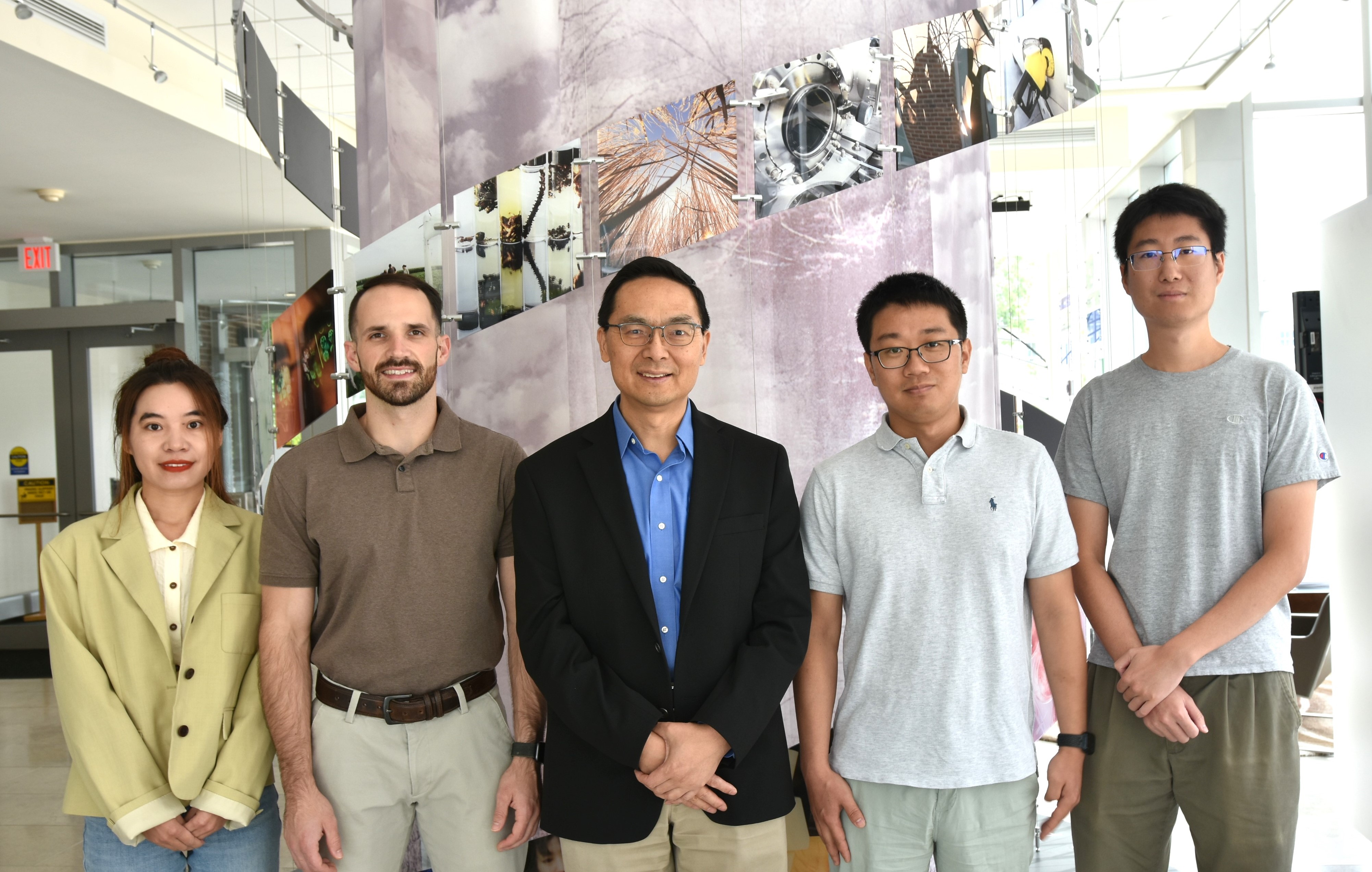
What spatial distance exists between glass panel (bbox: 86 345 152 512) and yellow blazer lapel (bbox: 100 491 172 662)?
7.57 m

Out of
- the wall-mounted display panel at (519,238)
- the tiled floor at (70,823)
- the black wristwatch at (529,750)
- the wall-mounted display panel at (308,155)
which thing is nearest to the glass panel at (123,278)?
the tiled floor at (70,823)

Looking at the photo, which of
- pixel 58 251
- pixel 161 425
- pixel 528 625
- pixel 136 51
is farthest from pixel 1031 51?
pixel 58 251

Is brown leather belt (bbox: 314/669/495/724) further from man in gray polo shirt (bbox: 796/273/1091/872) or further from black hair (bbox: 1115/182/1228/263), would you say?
black hair (bbox: 1115/182/1228/263)

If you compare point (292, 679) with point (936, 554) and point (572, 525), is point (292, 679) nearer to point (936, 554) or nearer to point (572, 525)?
point (572, 525)

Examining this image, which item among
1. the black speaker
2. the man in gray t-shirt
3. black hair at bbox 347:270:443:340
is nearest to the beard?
black hair at bbox 347:270:443:340

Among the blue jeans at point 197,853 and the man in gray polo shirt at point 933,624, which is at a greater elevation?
the man in gray polo shirt at point 933,624

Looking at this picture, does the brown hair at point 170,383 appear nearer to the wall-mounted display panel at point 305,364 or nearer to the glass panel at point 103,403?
the wall-mounted display panel at point 305,364

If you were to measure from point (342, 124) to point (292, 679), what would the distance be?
2.57 metres

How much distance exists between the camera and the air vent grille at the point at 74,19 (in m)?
5.07

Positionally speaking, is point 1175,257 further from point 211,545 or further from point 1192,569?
point 211,545

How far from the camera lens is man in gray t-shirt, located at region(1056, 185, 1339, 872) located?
1.88 meters

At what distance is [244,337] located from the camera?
23.8ft

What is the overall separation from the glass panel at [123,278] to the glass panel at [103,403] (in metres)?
0.51

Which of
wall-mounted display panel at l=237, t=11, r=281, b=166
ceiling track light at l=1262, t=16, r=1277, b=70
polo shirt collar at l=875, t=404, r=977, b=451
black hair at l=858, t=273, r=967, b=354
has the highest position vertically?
ceiling track light at l=1262, t=16, r=1277, b=70
